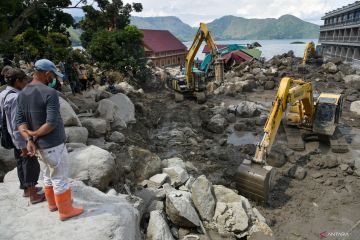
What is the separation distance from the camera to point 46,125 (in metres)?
3.62

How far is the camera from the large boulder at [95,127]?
8.89 meters

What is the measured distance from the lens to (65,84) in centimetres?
1445

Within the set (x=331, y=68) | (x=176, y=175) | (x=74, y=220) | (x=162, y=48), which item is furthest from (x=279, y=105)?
(x=162, y=48)

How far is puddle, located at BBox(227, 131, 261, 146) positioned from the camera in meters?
12.6

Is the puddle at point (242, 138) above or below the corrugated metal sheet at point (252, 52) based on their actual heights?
below

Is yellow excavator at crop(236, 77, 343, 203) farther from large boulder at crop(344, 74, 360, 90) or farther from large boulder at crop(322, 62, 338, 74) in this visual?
large boulder at crop(322, 62, 338, 74)

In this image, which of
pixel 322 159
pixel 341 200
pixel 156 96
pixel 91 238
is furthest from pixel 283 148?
pixel 156 96

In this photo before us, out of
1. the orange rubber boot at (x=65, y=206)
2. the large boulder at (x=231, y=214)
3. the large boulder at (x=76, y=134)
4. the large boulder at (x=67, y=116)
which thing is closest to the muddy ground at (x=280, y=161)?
the large boulder at (x=76, y=134)

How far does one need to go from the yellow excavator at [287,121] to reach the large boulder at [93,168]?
3.43 m

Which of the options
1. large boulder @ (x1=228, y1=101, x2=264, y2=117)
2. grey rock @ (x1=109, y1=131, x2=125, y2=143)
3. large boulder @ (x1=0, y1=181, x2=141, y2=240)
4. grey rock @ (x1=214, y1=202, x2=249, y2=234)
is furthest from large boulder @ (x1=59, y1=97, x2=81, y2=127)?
large boulder @ (x1=228, y1=101, x2=264, y2=117)

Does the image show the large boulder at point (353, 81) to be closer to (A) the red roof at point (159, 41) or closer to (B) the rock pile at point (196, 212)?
(B) the rock pile at point (196, 212)

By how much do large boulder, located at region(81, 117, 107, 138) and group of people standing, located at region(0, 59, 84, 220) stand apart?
14.4ft

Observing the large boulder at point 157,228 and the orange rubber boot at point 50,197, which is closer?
the orange rubber boot at point 50,197

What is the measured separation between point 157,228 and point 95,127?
4519 mm
